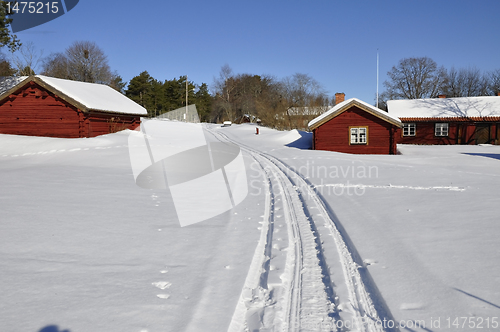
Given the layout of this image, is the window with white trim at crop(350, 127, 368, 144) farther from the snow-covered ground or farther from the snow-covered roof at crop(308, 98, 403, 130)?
the snow-covered ground

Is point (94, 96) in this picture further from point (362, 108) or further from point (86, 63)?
point (86, 63)

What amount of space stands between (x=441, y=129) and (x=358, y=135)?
12152 millimetres

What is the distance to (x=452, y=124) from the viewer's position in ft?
108

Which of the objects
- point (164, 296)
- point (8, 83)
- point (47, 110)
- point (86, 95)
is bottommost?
point (164, 296)

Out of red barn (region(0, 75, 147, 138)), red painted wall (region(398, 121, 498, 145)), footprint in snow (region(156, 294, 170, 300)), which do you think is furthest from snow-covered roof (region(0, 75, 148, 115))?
red painted wall (region(398, 121, 498, 145))

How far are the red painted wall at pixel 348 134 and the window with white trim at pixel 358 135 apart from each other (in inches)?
9.2

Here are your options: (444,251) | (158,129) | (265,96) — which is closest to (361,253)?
(444,251)

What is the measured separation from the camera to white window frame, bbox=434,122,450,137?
33.0 m

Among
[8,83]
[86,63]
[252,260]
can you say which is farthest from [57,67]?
[252,260]

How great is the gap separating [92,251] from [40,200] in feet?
12.6

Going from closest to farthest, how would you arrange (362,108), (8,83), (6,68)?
1. (362,108)
2. (8,83)
3. (6,68)

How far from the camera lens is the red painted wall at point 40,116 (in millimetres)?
23406

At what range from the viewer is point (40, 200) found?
8688 mm

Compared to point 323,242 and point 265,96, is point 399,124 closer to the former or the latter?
point 323,242
